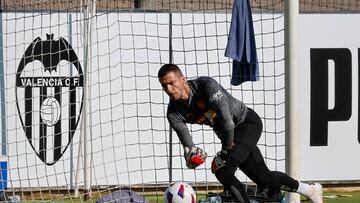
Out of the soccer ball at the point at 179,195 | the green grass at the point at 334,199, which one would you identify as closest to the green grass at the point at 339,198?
the green grass at the point at 334,199

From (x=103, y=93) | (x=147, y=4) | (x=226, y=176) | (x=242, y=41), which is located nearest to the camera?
(x=226, y=176)

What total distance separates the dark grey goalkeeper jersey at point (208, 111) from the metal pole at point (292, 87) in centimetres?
69

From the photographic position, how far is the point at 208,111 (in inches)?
401

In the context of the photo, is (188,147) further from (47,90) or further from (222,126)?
(47,90)

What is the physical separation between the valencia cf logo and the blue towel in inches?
103

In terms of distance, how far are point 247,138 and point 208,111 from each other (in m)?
0.55

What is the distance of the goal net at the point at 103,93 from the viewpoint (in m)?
14.2

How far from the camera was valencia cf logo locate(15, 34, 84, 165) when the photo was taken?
14.3 metres

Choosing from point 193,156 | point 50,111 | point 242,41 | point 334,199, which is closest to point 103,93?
point 50,111

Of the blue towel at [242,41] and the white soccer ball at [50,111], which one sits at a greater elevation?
the blue towel at [242,41]

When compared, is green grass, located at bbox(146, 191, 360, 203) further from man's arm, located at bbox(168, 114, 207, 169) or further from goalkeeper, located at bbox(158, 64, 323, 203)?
man's arm, located at bbox(168, 114, 207, 169)

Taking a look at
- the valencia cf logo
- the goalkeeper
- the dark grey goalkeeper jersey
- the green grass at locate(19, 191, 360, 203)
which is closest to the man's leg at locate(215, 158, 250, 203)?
the goalkeeper

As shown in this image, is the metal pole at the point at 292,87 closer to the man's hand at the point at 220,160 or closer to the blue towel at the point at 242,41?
the man's hand at the point at 220,160

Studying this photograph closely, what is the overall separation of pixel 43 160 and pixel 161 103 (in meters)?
1.80
